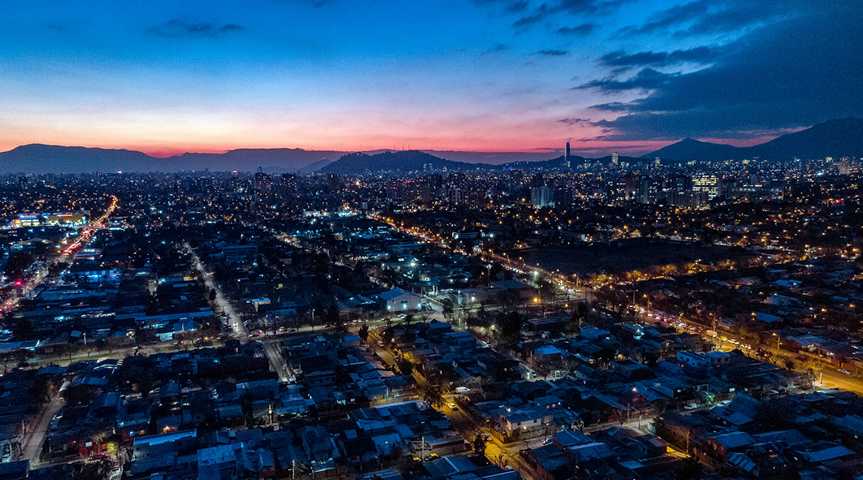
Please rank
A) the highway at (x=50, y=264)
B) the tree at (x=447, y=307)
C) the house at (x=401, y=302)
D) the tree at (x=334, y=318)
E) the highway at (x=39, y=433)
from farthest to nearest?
the highway at (x=50, y=264), the house at (x=401, y=302), the tree at (x=447, y=307), the tree at (x=334, y=318), the highway at (x=39, y=433)

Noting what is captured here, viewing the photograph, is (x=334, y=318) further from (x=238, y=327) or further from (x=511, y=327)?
(x=511, y=327)

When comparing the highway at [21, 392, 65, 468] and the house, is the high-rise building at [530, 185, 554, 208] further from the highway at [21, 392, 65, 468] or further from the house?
the highway at [21, 392, 65, 468]

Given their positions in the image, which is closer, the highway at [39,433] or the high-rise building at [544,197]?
the highway at [39,433]

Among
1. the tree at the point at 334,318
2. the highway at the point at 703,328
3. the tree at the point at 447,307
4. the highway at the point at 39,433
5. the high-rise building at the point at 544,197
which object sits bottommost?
the highway at the point at 703,328

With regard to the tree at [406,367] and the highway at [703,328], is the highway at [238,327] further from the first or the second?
the highway at [703,328]

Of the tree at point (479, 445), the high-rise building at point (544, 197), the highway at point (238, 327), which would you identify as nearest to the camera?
the tree at point (479, 445)

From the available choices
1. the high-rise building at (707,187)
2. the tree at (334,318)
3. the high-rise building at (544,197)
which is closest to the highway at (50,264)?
the tree at (334,318)

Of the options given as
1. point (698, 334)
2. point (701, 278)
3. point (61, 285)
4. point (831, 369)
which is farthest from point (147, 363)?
point (701, 278)

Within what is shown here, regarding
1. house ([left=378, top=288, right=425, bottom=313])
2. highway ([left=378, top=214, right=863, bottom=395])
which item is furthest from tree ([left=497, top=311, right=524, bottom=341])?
highway ([left=378, top=214, right=863, bottom=395])

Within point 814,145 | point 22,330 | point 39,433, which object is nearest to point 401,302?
point 39,433

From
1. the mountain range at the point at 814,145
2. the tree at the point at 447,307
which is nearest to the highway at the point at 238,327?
the tree at the point at 447,307

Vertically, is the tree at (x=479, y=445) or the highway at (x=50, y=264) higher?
the highway at (x=50, y=264)
